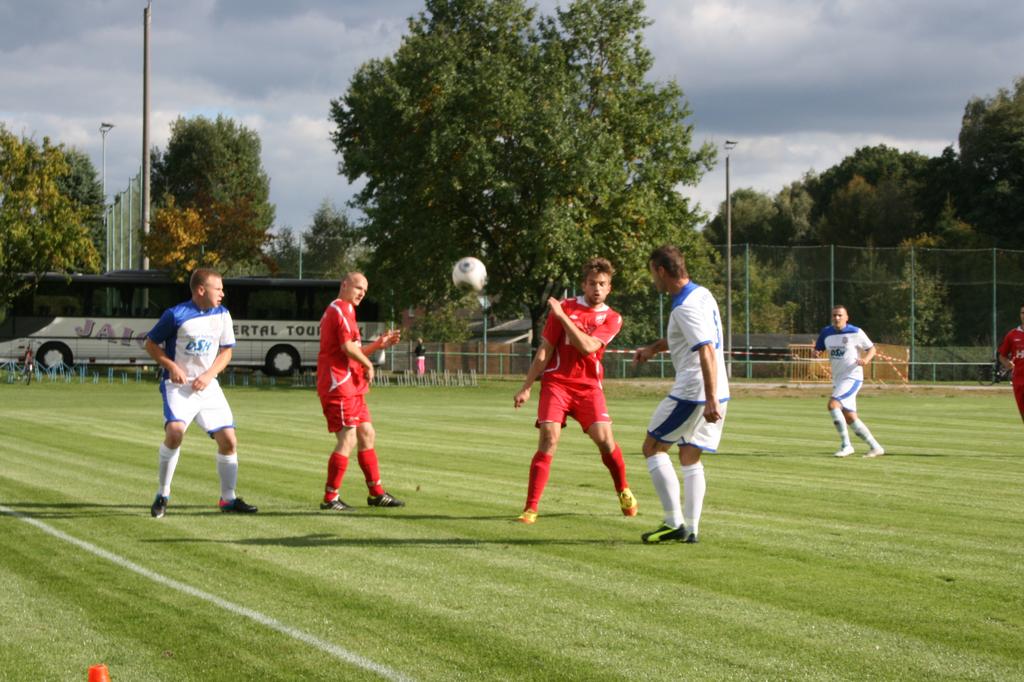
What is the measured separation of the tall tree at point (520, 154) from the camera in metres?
43.6

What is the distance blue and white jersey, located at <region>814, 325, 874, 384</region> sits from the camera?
1869 cm

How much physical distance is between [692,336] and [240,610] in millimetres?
3642

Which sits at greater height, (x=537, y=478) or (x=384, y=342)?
(x=384, y=342)

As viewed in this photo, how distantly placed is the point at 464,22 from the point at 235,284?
50.2 ft

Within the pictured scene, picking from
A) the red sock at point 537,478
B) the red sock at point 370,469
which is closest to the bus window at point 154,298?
the red sock at point 370,469

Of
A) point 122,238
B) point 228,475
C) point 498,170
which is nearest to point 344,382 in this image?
point 228,475

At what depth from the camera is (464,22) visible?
47031 millimetres

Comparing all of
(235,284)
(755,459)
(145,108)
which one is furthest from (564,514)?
(235,284)

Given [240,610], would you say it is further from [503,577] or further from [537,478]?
[537,478]

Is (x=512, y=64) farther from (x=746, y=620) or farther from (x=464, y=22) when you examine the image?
(x=746, y=620)

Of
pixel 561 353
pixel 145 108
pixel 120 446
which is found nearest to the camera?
pixel 561 353

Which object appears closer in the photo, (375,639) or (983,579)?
(375,639)

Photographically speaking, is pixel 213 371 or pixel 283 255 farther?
pixel 283 255

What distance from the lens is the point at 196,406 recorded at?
10.2 m
